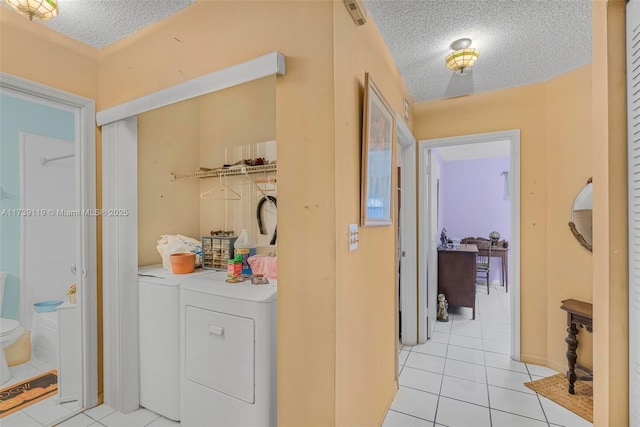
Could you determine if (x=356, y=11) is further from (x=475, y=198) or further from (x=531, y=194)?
(x=475, y=198)

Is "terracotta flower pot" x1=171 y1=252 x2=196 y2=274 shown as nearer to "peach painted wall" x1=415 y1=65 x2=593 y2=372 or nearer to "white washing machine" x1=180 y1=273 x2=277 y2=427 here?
"white washing machine" x1=180 y1=273 x2=277 y2=427

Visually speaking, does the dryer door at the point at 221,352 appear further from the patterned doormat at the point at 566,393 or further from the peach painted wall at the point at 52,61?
the patterned doormat at the point at 566,393

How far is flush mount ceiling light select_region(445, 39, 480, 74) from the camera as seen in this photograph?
6.25 feet

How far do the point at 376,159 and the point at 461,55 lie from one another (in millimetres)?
1049

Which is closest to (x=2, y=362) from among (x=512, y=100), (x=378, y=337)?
(x=378, y=337)

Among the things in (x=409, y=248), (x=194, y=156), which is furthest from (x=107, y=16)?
(x=409, y=248)

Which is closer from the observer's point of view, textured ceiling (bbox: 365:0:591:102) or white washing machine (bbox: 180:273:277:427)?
white washing machine (bbox: 180:273:277:427)

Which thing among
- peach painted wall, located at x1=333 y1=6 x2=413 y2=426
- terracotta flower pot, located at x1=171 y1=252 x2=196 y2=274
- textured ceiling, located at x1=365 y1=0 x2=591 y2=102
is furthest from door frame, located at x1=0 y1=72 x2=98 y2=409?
textured ceiling, located at x1=365 y1=0 x2=591 y2=102

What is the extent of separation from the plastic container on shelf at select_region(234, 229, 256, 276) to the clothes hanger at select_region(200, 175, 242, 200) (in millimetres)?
353

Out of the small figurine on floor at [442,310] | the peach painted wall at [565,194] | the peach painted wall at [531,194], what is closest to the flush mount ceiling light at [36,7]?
the peach painted wall at [531,194]

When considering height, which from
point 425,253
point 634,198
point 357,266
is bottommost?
point 425,253

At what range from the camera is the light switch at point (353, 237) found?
1.33 metres

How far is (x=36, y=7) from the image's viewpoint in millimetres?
1412

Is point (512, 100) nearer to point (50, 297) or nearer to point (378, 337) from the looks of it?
point (378, 337)
